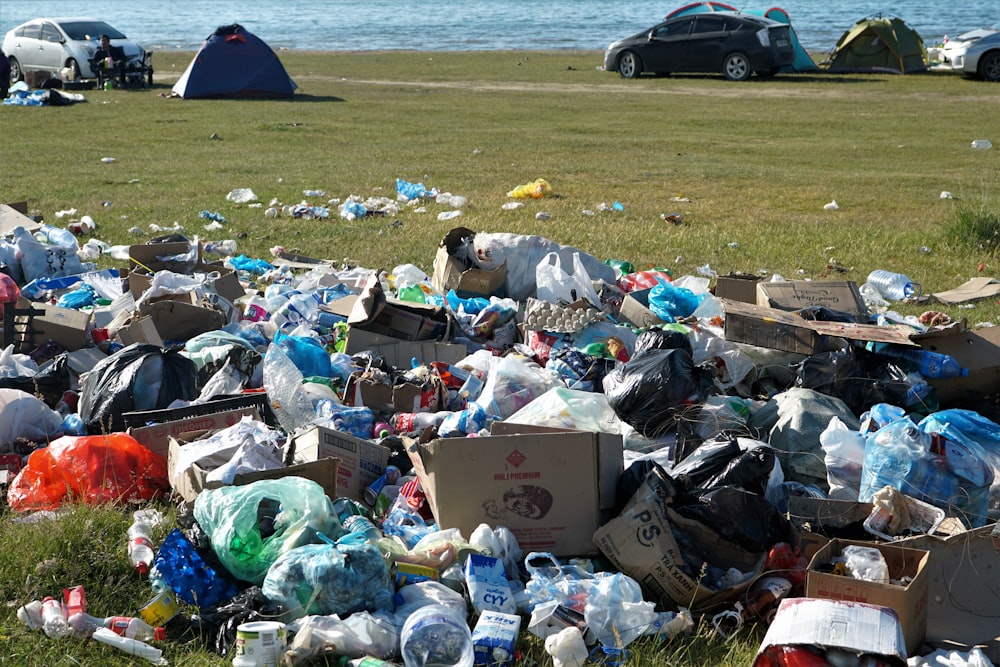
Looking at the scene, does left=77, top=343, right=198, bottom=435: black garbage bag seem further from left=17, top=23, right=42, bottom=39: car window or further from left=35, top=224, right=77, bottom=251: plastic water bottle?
left=17, top=23, right=42, bottom=39: car window

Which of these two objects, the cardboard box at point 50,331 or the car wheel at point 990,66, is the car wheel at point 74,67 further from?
the car wheel at point 990,66

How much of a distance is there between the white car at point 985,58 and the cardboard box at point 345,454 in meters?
19.5

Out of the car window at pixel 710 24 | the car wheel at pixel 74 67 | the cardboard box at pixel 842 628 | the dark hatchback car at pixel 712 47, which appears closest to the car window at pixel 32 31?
the car wheel at pixel 74 67

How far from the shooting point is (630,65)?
21.9 m

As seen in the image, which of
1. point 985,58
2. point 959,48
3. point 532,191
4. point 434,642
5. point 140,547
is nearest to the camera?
point 434,642

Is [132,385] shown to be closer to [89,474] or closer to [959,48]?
[89,474]

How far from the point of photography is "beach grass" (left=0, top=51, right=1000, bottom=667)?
343 centimetres

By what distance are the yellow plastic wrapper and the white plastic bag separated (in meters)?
4.13

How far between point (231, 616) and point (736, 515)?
1662 mm

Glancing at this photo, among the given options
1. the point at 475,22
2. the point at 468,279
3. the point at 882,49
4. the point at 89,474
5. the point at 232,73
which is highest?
the point at 475,22

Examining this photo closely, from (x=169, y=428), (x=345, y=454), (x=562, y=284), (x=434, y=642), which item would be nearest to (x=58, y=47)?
(x=562, y=284)

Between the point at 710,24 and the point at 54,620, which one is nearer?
the point at 54,620

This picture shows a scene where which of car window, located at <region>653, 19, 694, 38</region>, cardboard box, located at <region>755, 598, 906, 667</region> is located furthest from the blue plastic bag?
car window, located at <region>653, 19, 694, 38</region>

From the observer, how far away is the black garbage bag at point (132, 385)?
170 inches
